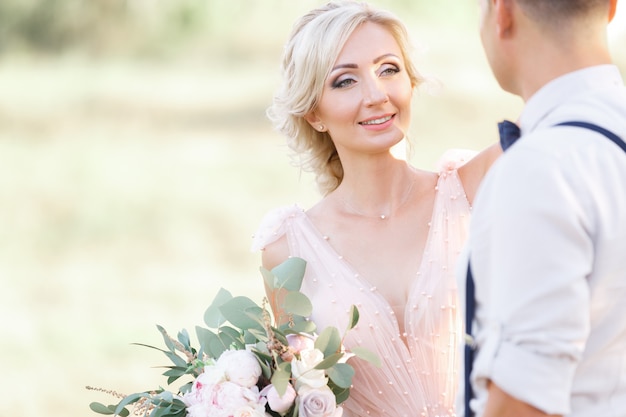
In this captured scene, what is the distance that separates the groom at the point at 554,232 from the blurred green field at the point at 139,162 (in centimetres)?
680

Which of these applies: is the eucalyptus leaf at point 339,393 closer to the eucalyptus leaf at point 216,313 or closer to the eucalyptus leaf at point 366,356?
the eucalyptus leaf at point 366,356

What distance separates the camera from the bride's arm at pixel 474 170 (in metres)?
3.37

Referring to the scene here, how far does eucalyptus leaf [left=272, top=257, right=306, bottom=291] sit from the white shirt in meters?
1.20

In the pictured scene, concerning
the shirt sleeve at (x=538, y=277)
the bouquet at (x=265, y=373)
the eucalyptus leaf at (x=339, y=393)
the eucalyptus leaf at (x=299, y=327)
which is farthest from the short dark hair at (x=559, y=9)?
the eucalyptus leaf at (x=339, y=393)

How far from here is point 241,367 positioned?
2.65m

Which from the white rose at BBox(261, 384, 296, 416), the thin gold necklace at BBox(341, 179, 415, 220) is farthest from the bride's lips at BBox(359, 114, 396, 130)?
the white rose at BBox(261, 384, 296, 416)

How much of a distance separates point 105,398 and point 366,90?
213 inches

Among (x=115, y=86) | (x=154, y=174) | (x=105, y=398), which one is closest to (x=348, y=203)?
(x=105, y=398)

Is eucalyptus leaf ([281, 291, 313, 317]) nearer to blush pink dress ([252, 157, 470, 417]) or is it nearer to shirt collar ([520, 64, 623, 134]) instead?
blush pink dress ([252, 157, 470, 417])

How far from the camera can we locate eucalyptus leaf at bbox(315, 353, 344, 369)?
265 cm

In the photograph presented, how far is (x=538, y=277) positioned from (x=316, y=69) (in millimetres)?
2084

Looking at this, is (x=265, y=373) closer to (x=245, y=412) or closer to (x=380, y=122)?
(x=245, y=412)

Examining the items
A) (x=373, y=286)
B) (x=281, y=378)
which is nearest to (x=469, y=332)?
(x=281, y=378)

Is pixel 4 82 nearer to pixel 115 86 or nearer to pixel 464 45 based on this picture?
pixel 115 86
